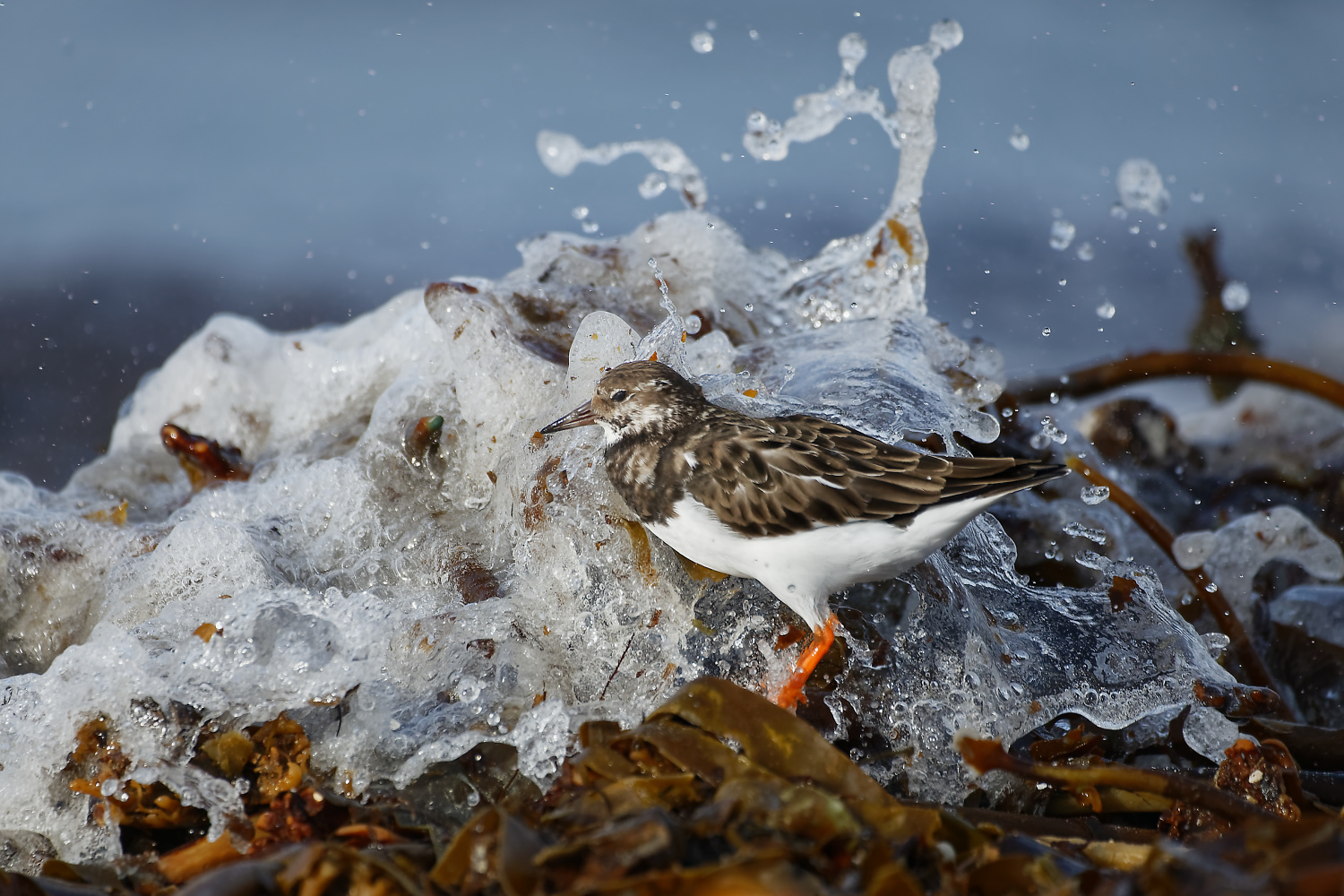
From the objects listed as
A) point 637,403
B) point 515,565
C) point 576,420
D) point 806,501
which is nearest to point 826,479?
point 806,501

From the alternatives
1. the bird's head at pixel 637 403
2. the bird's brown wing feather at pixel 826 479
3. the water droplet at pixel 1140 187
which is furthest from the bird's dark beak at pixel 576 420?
the water droplet at pixel 1140 187

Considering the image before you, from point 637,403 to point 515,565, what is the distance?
652 millimetres

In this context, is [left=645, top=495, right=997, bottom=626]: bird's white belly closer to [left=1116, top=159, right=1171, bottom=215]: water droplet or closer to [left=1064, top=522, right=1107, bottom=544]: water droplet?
[left=1064, top=522, right=1107, bottom=544]: water droplet

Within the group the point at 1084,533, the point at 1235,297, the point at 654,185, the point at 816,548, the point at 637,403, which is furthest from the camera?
the point at 1235,297

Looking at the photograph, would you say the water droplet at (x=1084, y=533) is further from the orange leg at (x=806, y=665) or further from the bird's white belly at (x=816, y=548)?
the orange leg at (x=806, y=665)

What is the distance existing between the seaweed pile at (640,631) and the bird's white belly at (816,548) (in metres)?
0.29

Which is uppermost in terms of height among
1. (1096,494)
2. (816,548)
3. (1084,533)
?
(816,548)

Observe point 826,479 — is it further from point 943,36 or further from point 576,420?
point 943,36

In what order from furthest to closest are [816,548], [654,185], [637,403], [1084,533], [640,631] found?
[654,185], [1084,533], [637,403], [640,631], [816,548]

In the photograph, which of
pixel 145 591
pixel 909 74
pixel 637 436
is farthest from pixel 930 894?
pixel 909 74

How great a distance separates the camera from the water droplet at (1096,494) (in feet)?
11.5

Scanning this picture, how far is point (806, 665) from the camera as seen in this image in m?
2.64

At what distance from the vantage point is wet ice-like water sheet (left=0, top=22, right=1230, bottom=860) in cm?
248

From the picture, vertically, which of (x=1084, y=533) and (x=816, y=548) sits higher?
(x=816, y=548)
